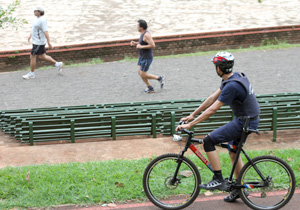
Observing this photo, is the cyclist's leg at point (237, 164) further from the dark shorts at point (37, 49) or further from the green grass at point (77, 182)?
the dark shorts at point (37, 49)

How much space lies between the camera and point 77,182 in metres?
5.91

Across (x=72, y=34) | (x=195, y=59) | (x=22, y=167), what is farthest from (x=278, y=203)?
(x=72, y=34)

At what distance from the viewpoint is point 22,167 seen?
645cm

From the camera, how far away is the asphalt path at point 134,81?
12.1 m

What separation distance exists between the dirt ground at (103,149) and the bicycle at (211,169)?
171 cm

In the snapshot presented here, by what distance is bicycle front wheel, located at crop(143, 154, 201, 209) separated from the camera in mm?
5238

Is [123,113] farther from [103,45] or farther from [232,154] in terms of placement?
[103,45]

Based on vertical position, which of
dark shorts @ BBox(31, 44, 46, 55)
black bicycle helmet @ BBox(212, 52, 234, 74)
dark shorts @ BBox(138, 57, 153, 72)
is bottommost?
dark shorts @ BBox(31, 44, 46, 55)

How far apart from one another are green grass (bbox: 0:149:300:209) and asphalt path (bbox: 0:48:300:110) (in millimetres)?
5549

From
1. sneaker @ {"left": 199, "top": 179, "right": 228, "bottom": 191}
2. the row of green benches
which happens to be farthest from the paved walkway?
sneaker @ {"left": 199, "top": 179, "right": 228, "bottom": 191}

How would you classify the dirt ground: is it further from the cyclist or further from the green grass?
the cyclist

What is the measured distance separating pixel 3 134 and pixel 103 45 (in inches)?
298

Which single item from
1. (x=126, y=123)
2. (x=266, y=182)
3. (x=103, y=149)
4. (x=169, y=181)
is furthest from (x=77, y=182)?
(x=126, y=123)

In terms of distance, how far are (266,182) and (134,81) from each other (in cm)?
849
